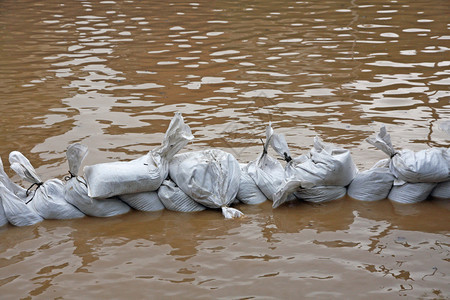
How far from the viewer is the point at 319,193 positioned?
14.9 ft

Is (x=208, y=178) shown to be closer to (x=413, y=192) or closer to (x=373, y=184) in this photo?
(x=373, y=184)

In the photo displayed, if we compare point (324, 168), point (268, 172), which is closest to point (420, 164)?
point (324, 168)

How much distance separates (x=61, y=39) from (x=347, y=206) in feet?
23.5

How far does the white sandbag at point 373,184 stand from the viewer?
15.0 ft

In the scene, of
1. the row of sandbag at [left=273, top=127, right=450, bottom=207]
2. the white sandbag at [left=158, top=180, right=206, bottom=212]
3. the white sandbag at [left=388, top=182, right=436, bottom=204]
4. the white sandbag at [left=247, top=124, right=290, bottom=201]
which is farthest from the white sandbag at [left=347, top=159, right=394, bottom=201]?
the white sandbag at [left=158, top=180, right=206, bottom=212]

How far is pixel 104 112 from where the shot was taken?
672 centimetres

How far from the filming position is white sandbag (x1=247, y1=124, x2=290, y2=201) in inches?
180

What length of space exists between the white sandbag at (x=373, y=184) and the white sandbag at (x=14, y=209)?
2.39m

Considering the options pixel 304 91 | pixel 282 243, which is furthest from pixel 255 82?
pixel 282 243

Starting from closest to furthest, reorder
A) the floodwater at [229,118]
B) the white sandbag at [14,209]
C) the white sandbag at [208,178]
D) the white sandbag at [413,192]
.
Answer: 1. the floodwater at [229,118]
2. the white sandbag at [14,209]
3. the white sandbag at [208,178]
4. the white sandbag at [413,192]

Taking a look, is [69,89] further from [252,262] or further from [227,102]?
[252,262]

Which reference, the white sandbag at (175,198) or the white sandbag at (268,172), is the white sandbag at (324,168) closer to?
the white sandbag at (268,172)

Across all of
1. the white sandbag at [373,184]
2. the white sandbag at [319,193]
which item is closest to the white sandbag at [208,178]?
the white sandbag at [319,193]

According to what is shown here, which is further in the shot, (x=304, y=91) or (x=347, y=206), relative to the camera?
(x=304, y=91)
